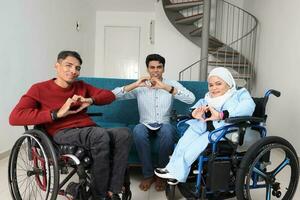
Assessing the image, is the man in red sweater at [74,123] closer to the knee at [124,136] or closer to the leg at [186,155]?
the knee at [124,136]

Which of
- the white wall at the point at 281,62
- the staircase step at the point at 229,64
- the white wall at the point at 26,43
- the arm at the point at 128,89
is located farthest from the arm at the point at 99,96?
the staircase step at the point at 229,64

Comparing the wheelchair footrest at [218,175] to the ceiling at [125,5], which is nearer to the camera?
the wheelchair footrest at [218,175]

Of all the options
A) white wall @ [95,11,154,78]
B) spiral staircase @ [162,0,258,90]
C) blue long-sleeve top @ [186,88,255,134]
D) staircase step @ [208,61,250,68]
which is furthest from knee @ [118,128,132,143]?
white wall @ [95,11,154,78]

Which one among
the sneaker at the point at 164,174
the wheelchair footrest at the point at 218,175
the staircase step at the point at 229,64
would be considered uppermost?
the staircase step at the point at 229,64

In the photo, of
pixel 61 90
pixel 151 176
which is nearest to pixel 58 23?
pixel 61 90

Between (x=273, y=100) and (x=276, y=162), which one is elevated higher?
(x=273, y=100)

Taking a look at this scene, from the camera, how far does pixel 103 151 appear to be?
1528 millimetres

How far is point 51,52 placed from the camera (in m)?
3.95

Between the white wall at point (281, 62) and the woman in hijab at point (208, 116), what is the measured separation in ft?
5.94

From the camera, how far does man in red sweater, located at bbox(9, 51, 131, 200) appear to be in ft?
5.04

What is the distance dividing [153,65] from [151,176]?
89 centimetres

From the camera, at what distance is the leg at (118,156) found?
1.59 metres

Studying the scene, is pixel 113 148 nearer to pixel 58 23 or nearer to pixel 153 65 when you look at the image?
pixel 153 65

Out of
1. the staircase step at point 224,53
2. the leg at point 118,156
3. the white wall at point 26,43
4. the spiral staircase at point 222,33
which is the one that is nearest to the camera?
the leg at point 118,156
